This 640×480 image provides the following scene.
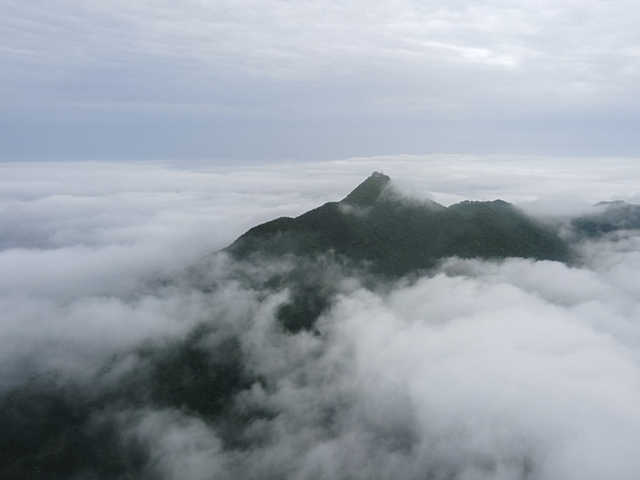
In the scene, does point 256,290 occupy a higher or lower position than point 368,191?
lower

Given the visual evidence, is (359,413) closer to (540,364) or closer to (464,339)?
(464,339)

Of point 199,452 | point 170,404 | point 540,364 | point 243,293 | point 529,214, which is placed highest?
point 529,214

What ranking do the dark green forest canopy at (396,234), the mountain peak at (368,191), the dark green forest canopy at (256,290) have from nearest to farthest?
1. the dark green forest canopy at (256,290)
2. the dark green forest canopy at (396,234)
3. the mountain peak at (368,191)

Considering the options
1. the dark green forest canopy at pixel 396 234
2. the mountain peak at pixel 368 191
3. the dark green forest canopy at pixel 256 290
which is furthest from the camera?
the mountain peak at pixel 368 191

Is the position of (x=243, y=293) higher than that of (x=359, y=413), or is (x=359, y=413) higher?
(x=243, y=293)

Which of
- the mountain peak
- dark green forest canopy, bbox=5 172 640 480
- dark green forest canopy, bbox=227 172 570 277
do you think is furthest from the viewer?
the mountain peak

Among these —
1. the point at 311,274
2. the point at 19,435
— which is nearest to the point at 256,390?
the point at 311,274

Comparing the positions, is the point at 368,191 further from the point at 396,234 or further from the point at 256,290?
the point at 256,290

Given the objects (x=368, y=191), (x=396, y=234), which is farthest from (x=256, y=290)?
(x=368, y=191)
